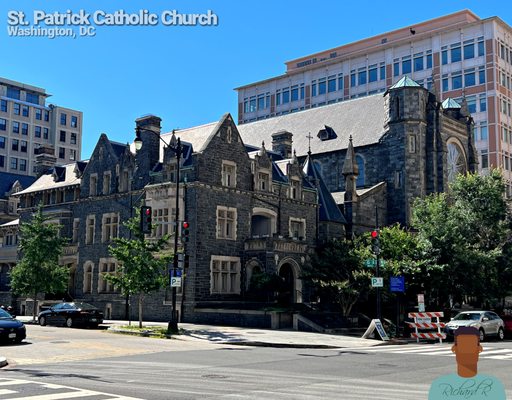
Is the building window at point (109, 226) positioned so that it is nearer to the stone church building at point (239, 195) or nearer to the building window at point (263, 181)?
the stone church building at point (239, 195)

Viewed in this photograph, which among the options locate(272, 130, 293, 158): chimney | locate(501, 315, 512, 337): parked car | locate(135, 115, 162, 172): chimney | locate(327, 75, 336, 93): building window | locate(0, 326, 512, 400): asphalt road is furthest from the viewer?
locate(327, 75, 336, 93): building window

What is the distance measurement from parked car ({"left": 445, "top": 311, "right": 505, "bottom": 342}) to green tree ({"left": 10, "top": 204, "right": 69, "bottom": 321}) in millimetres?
23834

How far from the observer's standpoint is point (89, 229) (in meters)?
45.2

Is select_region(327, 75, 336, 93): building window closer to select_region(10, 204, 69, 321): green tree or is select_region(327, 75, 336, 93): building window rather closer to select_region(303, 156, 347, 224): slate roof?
select_region(303, 156, 347, 224): slate roof

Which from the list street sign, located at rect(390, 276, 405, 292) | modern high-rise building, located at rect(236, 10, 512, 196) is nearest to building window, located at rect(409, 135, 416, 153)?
modern high-rise building, located at rect(236, 10, 512, 196)

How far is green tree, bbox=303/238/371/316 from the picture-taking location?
34906 mm

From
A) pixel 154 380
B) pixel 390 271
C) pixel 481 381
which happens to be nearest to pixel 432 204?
pixel 390 271

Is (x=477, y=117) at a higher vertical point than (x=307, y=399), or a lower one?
higher

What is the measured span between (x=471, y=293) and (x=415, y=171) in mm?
17253

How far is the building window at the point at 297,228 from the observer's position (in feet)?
145

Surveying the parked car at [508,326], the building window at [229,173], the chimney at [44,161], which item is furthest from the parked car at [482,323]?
the chimney at [44,161]

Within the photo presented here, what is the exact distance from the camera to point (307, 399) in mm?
10930

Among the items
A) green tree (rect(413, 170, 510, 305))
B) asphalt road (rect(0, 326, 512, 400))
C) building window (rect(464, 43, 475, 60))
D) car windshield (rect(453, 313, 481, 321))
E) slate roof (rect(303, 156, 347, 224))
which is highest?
building window (rect(464, 43, 475, 60))

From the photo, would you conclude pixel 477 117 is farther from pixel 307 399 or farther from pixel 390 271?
pixel 307 399
